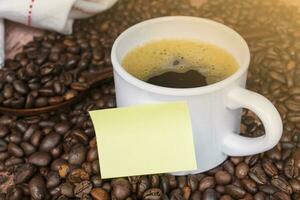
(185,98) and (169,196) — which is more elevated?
(185,98)

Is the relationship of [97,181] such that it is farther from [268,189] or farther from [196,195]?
[268,189]

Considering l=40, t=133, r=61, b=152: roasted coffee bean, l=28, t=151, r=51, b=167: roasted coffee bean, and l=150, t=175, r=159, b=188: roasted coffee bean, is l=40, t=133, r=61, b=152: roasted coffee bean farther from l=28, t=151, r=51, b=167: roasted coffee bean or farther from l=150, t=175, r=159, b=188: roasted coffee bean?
l=150, t=175, r=159, b=188: roasted coffee bean

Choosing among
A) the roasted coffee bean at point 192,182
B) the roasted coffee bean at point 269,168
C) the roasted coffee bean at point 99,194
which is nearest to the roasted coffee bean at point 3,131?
the roasted coffee bean at point 99,194

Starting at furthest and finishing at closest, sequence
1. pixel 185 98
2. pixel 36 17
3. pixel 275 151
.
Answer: pixel 36 17 < pixel 275 151 < pixel 185 98

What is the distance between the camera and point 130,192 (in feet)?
2.46

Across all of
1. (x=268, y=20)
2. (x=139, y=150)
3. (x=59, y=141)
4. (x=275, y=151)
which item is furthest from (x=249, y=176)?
(x=268, y=20)

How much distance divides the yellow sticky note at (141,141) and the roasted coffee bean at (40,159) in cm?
12

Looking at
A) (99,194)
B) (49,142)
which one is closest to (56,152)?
(49,142)

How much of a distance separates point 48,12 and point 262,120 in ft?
1.74

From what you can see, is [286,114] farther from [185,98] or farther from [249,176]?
[185,98]

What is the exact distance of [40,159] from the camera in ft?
2.67

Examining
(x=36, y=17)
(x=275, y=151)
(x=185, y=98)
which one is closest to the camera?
(x=185, y=98)

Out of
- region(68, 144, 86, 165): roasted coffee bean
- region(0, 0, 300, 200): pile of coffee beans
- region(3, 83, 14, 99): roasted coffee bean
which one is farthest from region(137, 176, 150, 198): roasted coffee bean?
region(3, 83, 14, 99): roasted coffee bean

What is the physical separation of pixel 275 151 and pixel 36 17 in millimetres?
537
